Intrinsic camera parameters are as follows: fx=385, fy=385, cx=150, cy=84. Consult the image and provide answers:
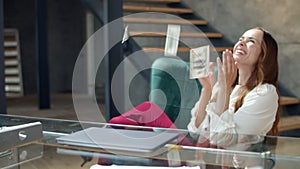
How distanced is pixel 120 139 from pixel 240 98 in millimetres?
865

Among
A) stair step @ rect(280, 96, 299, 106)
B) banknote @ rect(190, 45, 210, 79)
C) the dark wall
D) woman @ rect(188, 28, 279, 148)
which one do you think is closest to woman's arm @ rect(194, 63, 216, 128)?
woman @ rect(188, 28, 279, 148)

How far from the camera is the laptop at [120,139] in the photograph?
1.00 metres

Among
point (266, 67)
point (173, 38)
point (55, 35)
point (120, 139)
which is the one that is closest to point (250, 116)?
point (266, 67)

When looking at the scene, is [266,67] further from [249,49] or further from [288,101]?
[288,101]

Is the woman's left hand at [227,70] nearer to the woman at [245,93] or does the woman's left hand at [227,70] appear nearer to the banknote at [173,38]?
the woman at [245,93]

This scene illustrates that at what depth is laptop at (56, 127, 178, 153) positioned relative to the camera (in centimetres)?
100

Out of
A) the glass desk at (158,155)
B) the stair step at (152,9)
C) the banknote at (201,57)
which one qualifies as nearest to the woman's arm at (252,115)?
the banknote at (201,57)

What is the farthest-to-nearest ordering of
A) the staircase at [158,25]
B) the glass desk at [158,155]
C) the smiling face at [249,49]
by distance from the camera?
the staircase at [158,25] < the smiling face at [249,49] < the glass desk at [158,155]

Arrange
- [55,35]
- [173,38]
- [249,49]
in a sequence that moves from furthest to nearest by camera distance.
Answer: [55,35] → [249,49] → [173,38]

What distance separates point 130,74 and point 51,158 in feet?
5.88

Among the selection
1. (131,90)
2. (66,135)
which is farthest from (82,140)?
(131,90)

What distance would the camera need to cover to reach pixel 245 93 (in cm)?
177

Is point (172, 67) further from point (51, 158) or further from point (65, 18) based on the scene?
point (65, 18)

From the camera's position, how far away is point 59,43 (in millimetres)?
7664
